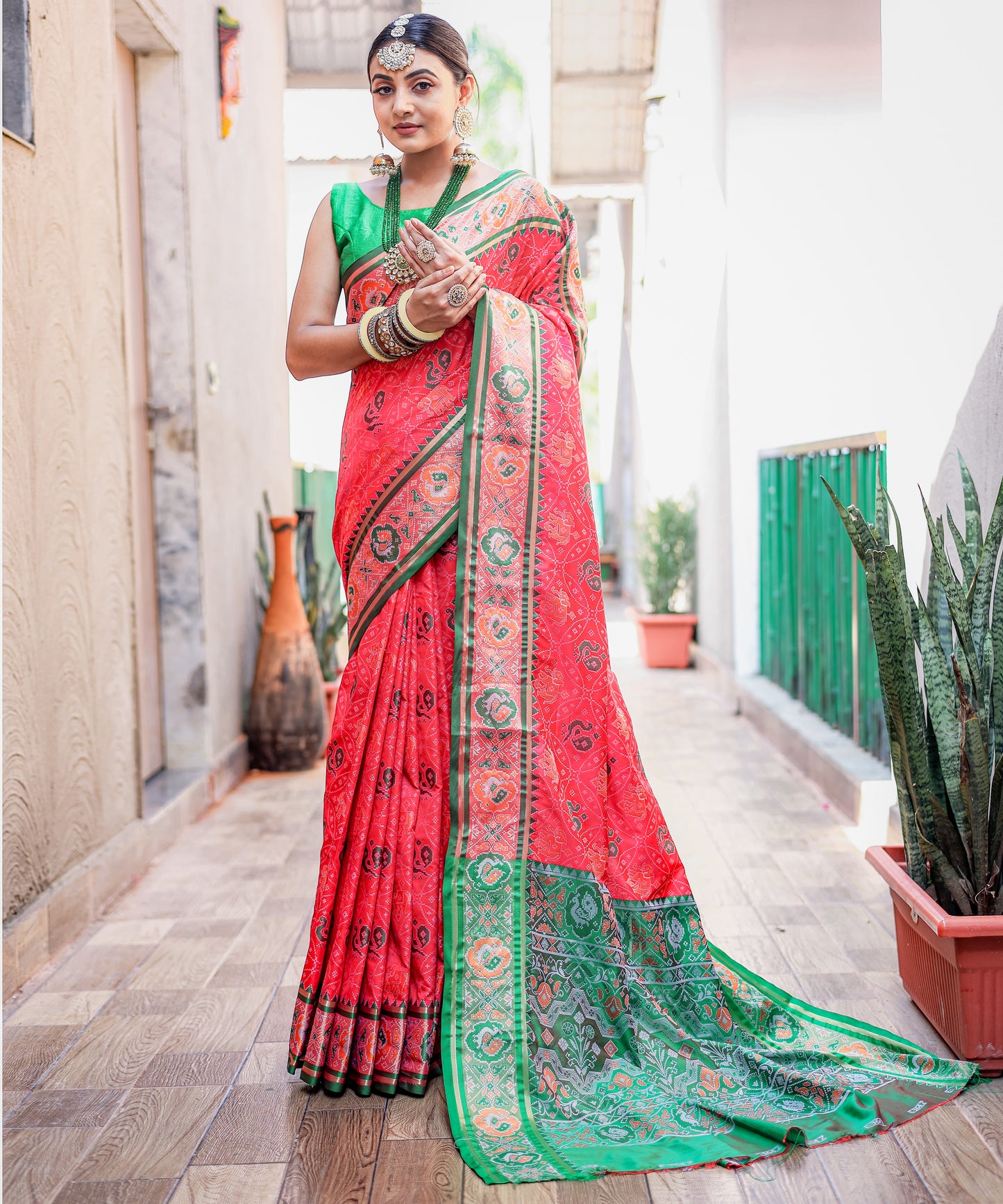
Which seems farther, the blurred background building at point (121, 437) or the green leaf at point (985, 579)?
the blurred background building at point (121, 437)

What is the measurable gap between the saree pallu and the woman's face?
128mm

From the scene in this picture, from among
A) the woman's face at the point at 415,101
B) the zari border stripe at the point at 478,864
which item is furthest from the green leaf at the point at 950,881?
the woman's face at the point at 415,101

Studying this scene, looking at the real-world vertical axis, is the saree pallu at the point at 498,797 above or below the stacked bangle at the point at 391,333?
below

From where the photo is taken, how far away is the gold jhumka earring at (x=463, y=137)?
6.15ft

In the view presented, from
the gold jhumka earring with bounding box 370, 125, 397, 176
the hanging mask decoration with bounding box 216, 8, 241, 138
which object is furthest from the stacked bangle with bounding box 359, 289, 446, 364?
the hanging mask decoration with bounding box 216, 8, 241, 138

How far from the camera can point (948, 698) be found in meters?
1.85

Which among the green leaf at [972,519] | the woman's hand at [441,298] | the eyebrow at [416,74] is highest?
the eyebrow at [416,74]

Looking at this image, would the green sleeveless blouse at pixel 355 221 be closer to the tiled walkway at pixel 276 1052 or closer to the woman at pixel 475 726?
the woman at pixel 475 726

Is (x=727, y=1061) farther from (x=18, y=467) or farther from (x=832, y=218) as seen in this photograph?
(x=832, y=218)

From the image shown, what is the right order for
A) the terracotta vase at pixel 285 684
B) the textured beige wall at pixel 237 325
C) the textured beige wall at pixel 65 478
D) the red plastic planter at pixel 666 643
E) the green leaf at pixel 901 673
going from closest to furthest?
the green leaf at pixel 901 673, the textured beige wall at pixel 65 478, the textured beige wall at pixel 237 325, the terracotta vase at pixel 285 684, the red plastic planter at pixel 666 643

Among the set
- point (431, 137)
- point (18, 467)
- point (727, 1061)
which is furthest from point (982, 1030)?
point (18, 467)

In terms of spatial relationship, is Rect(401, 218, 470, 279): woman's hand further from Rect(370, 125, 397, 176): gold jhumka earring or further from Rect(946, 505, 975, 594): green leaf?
Rect(946, 505, 975, 594): green leaf

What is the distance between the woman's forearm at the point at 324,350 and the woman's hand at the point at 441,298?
0.37ft

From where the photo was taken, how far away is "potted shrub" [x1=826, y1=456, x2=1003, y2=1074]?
1.81 m
